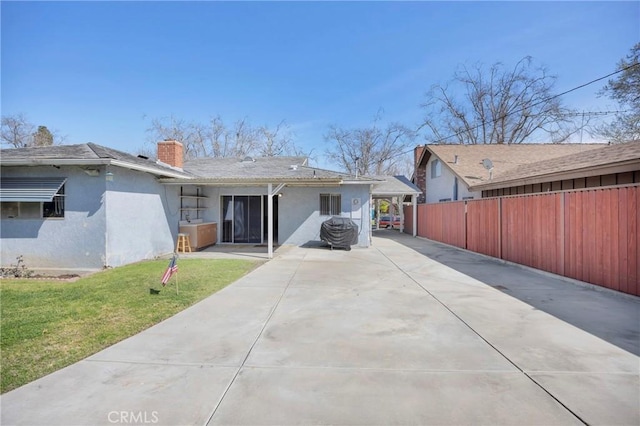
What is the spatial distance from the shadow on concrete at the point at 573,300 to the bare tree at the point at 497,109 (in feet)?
70.2

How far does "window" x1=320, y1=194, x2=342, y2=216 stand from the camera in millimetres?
14648

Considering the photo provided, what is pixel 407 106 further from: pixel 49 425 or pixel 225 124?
pixel 49 425

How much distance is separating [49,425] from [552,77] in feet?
→ 109

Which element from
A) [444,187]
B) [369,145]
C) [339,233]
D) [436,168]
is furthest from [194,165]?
[369,145]

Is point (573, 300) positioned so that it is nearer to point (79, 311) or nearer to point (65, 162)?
point (79, 311)

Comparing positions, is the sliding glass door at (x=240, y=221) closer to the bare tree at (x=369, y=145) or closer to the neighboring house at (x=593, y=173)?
the neighboring house at (x=593, y=173)

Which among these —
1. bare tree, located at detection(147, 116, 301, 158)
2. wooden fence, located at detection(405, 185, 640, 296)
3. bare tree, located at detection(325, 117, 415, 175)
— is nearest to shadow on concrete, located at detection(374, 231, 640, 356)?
wooden fence, located at detection(405, 185, 640, 296)

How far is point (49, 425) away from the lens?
7.68ft

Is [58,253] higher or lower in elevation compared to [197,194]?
lower

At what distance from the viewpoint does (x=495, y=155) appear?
18250 millimetres

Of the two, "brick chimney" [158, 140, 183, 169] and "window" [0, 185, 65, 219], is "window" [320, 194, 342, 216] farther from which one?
"window" [0, 185, 65, 219]

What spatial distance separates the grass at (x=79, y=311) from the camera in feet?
11.3

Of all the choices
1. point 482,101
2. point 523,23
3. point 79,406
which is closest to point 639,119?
point 523,23

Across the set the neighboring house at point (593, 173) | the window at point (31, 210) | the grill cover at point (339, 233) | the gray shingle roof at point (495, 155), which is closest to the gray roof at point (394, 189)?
the gray shingle roof at point (495, 155)
